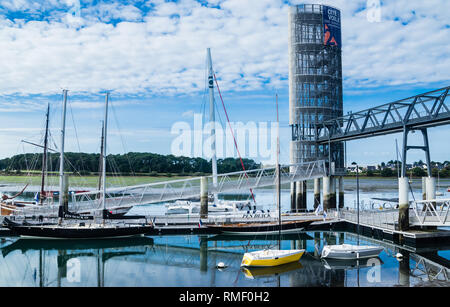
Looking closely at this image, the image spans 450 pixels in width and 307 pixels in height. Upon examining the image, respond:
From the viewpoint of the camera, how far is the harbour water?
27.3 metres

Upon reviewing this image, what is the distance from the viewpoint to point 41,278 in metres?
29.0

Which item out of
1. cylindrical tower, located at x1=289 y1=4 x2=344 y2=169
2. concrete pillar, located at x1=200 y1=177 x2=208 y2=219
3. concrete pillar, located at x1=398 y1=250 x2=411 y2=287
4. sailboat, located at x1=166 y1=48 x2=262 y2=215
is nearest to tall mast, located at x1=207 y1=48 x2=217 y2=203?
sailboat, located at x1=166 y1=48 x2=262 y2=215

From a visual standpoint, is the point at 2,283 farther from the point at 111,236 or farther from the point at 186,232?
the point at 186,232

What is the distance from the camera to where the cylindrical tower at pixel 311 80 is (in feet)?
218

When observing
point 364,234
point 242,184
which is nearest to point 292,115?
point 242,184

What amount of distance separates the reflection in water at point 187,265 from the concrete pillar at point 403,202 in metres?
2.84

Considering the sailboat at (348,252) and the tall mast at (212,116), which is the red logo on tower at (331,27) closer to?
the tall mast at (212,116)

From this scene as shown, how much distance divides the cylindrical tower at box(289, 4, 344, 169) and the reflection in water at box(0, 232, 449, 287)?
25.4 m

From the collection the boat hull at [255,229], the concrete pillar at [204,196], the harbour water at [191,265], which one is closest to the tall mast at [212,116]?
the concrete pillar at [204,196]

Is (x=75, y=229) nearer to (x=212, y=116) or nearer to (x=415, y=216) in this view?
(x=212, y=116)

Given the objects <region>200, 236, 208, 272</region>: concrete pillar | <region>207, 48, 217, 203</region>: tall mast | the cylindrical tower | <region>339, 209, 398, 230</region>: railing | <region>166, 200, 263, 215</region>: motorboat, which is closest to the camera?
<region>200, 236, 208, 272</region>: concrete pillar

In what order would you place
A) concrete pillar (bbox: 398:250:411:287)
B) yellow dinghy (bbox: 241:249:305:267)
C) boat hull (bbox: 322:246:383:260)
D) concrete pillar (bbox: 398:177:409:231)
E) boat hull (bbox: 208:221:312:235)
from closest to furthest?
concrete pillar (bbox: 398:250:411:287)
yellow dinghy (bbox: 241:249:305:267)
boat hull (bbox: 322:246:383:260)
concrete pillar (bbox: 398:177:409:231)
boat hull (bbox: 208:221:312:235)

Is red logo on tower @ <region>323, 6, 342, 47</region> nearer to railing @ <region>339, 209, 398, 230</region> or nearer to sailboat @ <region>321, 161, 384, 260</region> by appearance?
railing @ <region>339, 209, 398, 230</region>
